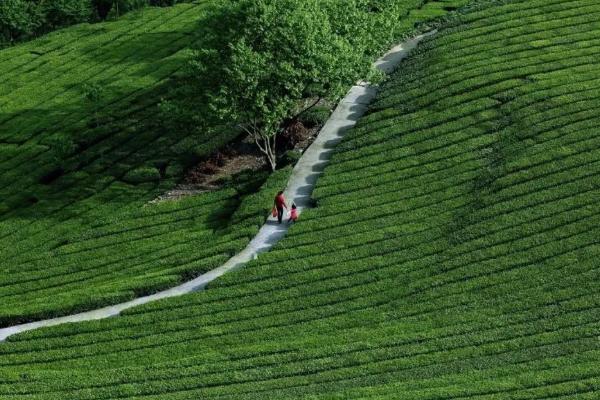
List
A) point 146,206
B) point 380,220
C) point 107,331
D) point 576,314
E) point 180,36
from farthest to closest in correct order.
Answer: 1. point 180,36
2. point 146,206
3. point 380,220
4. point 107,331
5. point 576,314

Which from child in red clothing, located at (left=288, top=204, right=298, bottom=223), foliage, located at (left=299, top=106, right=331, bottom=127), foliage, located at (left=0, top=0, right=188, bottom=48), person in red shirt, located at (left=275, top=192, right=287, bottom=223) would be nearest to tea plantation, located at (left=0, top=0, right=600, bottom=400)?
child in red clothing, located at (left=288, top=204, right=298, bottom=223)

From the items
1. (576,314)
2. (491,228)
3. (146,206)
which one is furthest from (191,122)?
(576,314)

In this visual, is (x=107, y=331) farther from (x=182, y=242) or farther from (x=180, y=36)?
(x=180, y=36)

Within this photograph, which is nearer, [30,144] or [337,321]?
[337,321]

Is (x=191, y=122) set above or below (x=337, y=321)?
above

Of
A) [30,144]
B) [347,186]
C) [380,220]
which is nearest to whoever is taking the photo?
[380,220]

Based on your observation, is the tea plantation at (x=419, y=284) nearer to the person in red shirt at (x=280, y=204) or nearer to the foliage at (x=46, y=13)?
the person in red shirt at (x=280, y=204)

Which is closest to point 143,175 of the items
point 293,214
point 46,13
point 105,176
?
point 105,176
